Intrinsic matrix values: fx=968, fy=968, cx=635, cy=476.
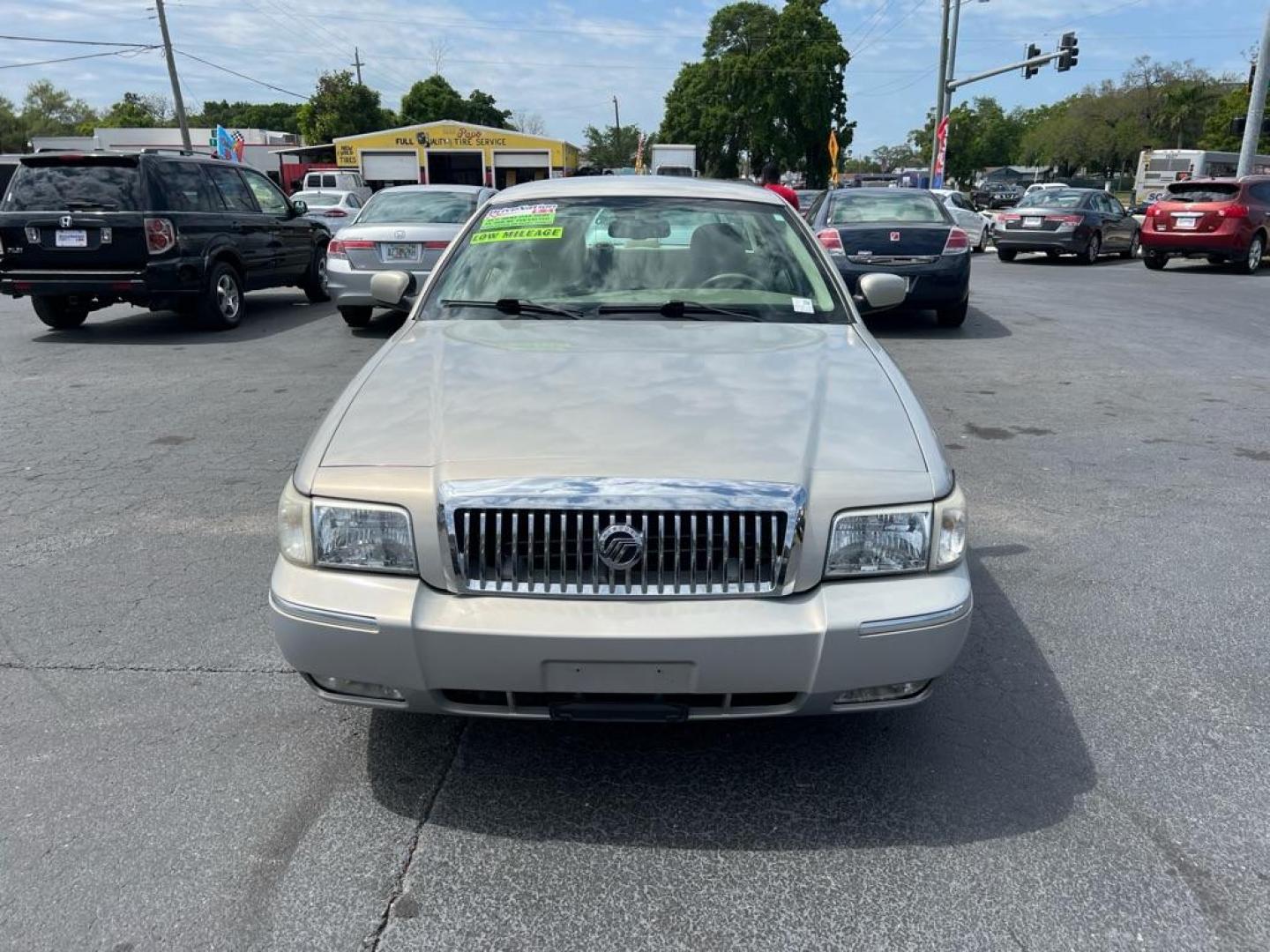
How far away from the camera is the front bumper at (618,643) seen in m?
2.34

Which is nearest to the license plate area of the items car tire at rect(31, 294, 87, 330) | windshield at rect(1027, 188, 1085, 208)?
car tire at rect(31, 294, 87, 330)

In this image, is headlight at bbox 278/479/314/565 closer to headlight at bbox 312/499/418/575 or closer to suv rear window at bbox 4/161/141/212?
headlight at bbox 312/499/418/575

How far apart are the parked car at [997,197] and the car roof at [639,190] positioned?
152 feet

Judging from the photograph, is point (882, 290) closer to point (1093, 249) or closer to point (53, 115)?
point (1093, 249)

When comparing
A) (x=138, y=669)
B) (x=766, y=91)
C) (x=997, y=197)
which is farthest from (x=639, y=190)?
(x=766, y=91)

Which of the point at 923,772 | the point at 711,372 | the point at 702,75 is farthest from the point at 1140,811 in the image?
the point at 702,75

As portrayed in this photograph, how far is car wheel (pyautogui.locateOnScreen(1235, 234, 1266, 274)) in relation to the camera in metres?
17.9

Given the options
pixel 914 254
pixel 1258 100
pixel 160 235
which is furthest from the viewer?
pixel 1258 100

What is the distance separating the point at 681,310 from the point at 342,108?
7518 centimetres

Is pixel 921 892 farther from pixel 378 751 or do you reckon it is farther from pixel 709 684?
pixel 378 751

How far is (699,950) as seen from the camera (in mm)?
2201

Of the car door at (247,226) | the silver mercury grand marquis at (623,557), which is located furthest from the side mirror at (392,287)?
the car door at (247,226)

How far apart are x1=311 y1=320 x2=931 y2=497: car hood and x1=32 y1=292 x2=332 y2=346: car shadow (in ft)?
26.6

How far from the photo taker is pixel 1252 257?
18.1 meters
